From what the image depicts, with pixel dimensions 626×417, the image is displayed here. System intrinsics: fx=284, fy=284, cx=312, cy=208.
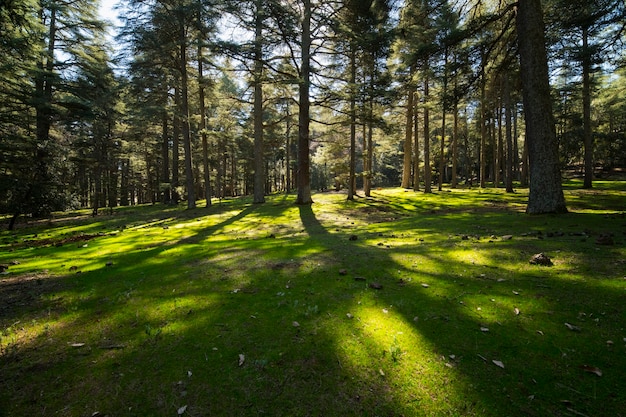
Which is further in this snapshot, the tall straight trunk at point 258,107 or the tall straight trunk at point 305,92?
the tall straight trunk at point 305,92

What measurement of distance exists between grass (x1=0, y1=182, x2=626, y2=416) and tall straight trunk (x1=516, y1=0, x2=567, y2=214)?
2.67 metres

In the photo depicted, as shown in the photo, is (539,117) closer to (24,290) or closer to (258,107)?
(24,290)

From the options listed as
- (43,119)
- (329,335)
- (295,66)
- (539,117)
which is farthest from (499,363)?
(43,119)

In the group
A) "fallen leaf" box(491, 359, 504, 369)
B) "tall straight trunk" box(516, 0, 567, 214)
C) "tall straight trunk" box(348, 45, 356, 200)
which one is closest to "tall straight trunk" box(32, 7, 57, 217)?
"tall straight trunk" box(348, 45, 356, 200)

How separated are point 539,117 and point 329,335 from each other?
883cm

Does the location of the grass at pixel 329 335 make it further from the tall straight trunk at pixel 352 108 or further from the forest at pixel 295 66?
the tall straight trunk at pixel 352 108

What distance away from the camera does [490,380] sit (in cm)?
231

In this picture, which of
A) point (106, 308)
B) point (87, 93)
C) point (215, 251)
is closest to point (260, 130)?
point (87, 93)

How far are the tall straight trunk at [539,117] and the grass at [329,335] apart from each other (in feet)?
8.76

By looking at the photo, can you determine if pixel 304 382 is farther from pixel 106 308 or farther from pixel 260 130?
pixel 260 130

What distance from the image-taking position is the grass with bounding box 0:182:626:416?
2.20 m

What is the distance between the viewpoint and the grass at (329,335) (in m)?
2.20

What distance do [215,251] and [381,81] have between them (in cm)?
1341

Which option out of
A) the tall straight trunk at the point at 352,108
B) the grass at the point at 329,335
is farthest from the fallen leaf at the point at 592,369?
the tall straight trunk at the point at 352,108
